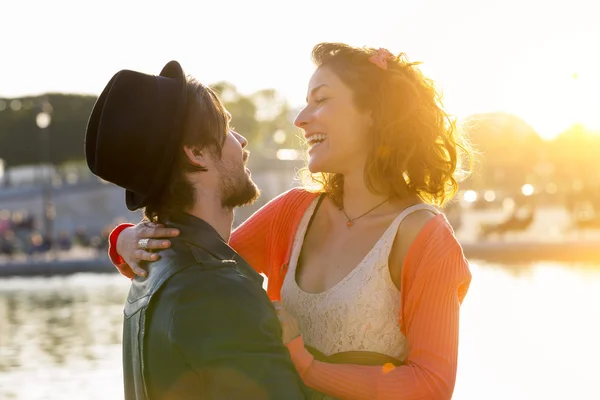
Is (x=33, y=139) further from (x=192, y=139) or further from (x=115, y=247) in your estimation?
(x=192, y=139)

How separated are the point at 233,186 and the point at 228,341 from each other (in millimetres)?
578

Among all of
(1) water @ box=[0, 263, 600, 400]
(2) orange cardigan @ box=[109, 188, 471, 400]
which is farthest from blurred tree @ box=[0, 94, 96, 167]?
(2) orange cardigan @ box=[109, 188, 471, 400]

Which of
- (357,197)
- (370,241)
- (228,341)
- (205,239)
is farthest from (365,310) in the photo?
(228,341)

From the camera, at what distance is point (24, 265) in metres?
27.2

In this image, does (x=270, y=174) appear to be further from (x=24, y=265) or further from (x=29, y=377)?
(x=29, y=377)

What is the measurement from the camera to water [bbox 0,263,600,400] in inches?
480

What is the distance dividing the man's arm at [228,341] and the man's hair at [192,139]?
36cm

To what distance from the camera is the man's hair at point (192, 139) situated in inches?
97.7

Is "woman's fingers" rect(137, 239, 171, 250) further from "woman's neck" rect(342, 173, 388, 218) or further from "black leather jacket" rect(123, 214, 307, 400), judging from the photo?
"woman's neck" rect(342, 173, 388, 218)

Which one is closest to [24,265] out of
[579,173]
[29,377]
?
[29,377]

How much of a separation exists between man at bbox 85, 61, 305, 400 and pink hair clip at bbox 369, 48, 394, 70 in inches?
21.5

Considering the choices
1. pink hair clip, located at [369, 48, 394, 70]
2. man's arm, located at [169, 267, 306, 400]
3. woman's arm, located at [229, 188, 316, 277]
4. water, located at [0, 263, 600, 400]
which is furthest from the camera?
water, located at [0, 263, 600, 400]

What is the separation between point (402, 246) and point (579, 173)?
81080 millimetres

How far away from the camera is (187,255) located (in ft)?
7.64
